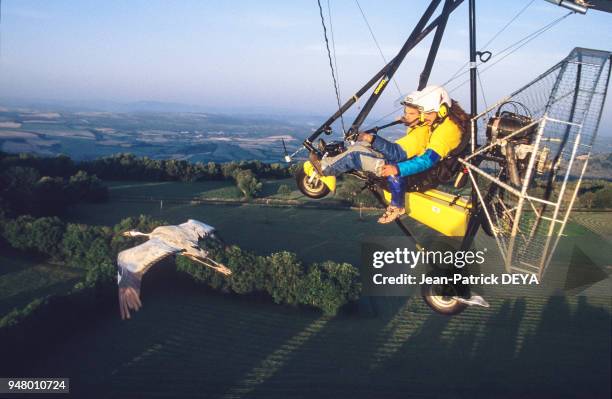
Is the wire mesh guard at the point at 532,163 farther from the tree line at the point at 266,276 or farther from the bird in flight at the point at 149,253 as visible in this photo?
the tree line at the point at 266,276

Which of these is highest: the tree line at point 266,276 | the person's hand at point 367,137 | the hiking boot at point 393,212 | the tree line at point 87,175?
the person's hand at point 367,137

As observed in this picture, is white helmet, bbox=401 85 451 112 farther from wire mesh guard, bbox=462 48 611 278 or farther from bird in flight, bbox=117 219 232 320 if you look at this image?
bird in flight, bbox=117 219 232 320

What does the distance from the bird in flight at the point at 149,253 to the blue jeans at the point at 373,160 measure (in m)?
6.43

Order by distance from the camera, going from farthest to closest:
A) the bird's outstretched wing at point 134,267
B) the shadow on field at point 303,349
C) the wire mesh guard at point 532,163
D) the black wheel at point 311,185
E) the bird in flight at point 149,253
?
the shadow on field at point 303,349
the bird in flight at point 149,253
the bird's outstretched wing at point 134,267
the black wheel at point 311,185
the wire mesh guard at point 532,163

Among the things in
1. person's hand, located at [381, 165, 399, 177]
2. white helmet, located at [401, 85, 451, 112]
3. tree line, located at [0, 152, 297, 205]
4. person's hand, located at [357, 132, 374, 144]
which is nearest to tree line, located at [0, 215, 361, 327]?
tree line, located at [0, 152, 297, 205]

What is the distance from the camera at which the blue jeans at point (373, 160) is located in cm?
816

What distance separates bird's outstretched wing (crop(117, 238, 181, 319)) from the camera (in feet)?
37.8

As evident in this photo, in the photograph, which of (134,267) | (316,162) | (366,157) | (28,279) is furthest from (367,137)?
(28,279)

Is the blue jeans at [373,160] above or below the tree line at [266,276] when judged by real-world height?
above

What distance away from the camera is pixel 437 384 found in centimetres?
1802

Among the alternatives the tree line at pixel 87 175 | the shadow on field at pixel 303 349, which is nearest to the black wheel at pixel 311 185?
the shadow on field at pixel 303 349

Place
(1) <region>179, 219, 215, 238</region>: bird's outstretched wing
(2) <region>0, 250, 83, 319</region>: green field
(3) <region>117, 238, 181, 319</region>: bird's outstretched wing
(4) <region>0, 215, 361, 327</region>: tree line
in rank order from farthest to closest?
(2) <region>0, 250, 83, 319</region>: green field → (4) <region>0, 215, 361, 327</region>: tree line → (1) <region>179, 219, 215, 238</region>: bird's outstretched wing → (3) <region>117, 238, 181, 319</region>: bird's outstretched wing

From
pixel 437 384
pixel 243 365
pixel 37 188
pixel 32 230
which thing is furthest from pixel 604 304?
pixel 37 188

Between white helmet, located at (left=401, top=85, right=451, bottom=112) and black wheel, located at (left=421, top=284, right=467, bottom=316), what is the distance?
11.5 feet
